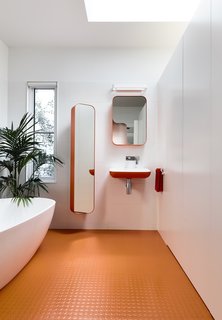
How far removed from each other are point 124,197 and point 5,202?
161 cm

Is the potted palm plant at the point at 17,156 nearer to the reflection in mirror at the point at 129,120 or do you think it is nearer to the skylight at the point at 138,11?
the reflection in mirror at the point at 129,120

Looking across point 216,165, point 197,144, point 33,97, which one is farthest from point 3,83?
point 216,165

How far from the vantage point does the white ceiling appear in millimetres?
2351

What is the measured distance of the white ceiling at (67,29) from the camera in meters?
2.35

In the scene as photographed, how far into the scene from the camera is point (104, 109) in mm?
3145

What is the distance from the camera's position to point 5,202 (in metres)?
2.57

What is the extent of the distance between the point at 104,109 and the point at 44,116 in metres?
0.96

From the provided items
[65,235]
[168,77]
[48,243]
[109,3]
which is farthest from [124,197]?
[109,3]

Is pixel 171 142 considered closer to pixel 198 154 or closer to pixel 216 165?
pixel 198 154

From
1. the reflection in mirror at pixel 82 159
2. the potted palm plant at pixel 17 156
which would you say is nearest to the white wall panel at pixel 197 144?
the reflection in mirror at pixel 82 159

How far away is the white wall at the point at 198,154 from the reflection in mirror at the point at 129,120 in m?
0.74

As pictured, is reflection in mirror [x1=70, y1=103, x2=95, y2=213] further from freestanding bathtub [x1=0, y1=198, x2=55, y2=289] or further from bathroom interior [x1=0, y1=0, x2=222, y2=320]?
freestanding bathtub [x1=0, y1=198, x2=55, y2=289]

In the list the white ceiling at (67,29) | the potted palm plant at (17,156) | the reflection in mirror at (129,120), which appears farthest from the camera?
the reflection in mirror at (129,120)

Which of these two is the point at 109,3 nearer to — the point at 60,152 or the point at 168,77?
the point at 168,77
